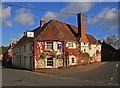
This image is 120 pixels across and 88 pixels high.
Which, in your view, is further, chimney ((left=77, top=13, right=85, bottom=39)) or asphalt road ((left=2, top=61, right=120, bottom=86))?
chimney ((left=77, top=13, right=85, bottom=39))

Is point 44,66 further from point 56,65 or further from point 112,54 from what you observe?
point 112,54

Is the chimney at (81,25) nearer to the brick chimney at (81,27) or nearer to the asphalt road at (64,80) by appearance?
the brick chimney at (81,27)

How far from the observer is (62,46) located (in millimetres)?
20953

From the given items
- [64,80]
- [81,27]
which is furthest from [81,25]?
[64,80]

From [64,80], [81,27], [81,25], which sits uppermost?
[81,25]

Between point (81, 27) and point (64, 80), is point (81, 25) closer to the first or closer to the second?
point (81, 27)

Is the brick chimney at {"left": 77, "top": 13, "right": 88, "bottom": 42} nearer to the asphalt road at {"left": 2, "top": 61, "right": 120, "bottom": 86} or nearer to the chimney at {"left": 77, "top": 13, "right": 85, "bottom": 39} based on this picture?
the chimney at {"left": 77, "top": 13, "right": 85, "bottom": 39}

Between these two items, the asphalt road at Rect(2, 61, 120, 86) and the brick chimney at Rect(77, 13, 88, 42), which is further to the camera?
the brick chimney at Rect(77, 13, 88, 42)

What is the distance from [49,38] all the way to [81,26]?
8.57 meters

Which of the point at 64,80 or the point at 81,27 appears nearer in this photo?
the point at 64,80

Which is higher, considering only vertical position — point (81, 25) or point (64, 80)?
point (81, 25)

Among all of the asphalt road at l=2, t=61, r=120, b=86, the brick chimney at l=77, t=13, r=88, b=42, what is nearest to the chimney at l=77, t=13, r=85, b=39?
the brick chimney at l=77, t=13, r=88, b=42

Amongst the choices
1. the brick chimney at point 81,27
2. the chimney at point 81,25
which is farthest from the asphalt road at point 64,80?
the chimney at point 81,25

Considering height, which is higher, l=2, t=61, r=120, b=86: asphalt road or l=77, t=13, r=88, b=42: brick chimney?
l=77, t=13, r=88, b=42: brick chimney
